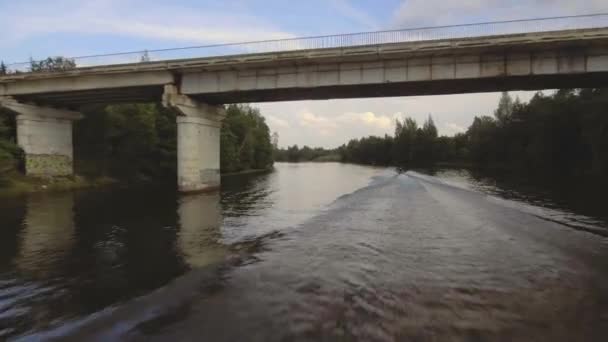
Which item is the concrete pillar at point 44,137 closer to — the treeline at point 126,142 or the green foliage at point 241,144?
the treeline at point 126,142

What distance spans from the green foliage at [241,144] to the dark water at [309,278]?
1711 inches

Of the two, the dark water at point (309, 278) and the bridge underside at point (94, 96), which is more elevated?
the bridge underside at point (94, 96)

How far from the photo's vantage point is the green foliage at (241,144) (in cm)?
5956

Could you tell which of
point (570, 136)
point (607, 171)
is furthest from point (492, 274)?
point (570, 136)

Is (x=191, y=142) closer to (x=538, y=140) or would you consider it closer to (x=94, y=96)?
(x=94, y=96)

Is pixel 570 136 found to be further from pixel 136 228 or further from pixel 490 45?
pixel 136 228

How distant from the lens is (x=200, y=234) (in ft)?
44.1

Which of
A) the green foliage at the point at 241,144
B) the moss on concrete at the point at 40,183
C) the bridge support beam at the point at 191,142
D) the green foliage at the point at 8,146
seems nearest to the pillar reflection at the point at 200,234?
the bridge support beam at the point at 191,142

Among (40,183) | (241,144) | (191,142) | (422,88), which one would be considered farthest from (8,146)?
(241,144)

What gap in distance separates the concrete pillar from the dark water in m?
20.9

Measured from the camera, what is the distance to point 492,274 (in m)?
8.45

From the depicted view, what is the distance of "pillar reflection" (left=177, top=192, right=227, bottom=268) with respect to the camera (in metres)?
10.1

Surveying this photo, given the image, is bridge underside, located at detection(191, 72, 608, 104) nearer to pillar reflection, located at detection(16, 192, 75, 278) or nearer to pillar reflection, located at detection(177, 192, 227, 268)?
pillar reflection, located at detection(177, 192, 227, 268)

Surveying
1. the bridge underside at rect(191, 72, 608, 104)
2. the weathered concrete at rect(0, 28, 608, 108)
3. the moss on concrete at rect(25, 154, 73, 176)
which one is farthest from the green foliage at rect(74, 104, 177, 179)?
the bridge underside at rect(191, 72, 608, 104)
